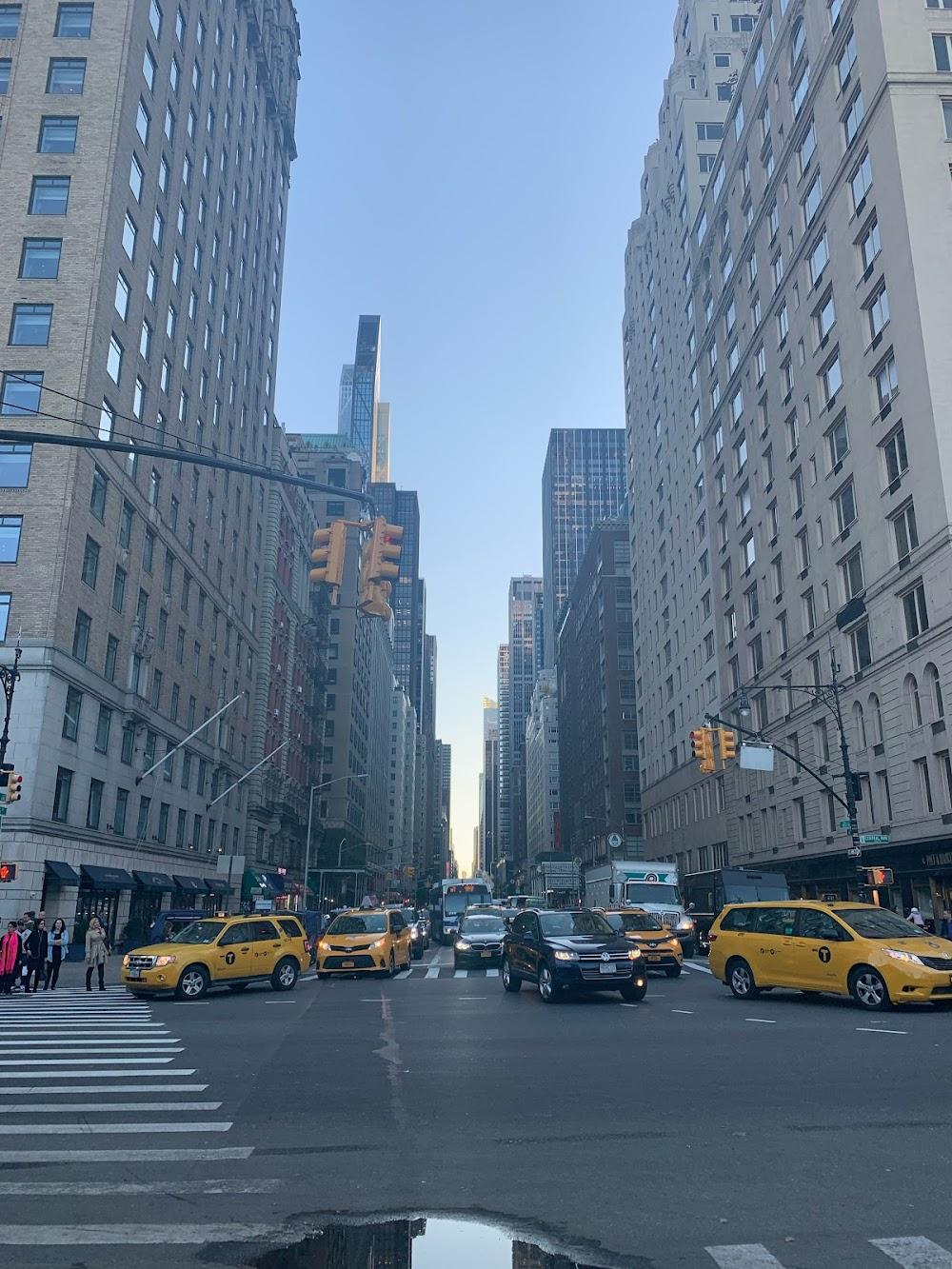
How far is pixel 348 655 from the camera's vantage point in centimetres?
10788

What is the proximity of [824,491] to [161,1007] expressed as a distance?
120 ft

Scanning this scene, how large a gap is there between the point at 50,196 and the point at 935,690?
126ft

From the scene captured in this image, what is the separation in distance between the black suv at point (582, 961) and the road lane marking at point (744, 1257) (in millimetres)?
13106

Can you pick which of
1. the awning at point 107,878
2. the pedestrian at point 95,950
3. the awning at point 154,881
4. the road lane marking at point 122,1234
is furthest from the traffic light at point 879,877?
the awning at point 154,881

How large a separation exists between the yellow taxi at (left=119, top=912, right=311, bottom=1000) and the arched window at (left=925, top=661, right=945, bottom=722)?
2298 cm

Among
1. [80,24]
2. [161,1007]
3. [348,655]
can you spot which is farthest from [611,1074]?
[348,655]

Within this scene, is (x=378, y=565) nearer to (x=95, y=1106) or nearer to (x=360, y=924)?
(x=95, y=1106)

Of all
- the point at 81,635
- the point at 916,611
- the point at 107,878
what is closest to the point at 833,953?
the point at 916,611

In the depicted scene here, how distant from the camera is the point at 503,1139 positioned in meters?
8.03

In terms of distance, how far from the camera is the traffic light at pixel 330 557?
11.7 meters

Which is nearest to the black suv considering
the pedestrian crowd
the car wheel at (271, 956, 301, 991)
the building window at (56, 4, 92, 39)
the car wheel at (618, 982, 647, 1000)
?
the car wheel at (618, 982, 647, 1000)

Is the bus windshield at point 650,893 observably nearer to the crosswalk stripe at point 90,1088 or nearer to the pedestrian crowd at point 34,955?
the pedestrian crowd at point 34,955

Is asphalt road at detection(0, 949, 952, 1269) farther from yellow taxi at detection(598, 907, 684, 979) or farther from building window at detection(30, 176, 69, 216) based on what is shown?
building window at detection(30, 176, 69, 216)

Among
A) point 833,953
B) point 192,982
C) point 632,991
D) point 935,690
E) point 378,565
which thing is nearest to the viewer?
point 378,565
